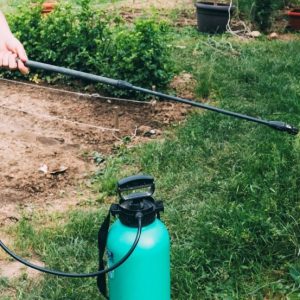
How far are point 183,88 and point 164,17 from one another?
134 inches

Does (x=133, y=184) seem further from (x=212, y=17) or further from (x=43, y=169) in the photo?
(x=212, y=17)

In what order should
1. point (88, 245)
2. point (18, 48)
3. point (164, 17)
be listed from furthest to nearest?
1. point (164, 17)
2. point (88, 245)
3. point (18, 48)

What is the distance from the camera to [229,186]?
11.9ft

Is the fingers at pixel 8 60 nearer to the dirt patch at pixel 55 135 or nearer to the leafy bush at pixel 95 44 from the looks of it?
the dirt patch at pixel 55 135

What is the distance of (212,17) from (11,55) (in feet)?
18.2

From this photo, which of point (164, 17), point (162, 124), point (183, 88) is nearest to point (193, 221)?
point (162, 124)

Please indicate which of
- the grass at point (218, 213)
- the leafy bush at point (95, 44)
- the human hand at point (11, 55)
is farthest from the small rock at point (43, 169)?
the human hand at point (11, 55)

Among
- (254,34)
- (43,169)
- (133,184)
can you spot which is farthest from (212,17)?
(133,184)

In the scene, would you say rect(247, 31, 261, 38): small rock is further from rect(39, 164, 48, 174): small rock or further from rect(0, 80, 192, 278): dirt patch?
rect(39, 164, 48, 174): small rock

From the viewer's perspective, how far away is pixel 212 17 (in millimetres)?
7844

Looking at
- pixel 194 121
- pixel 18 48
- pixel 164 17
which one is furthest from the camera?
pixel 164 17

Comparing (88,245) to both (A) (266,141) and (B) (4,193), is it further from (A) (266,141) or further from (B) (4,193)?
(A) (266,141)

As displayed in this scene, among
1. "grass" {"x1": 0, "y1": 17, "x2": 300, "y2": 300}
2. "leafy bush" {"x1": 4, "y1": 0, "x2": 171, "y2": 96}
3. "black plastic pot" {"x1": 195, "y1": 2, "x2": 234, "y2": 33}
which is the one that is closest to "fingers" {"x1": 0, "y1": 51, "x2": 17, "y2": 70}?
"grass" {"x1": 0, "y1": 17, "x2": 300, "y2": 300}

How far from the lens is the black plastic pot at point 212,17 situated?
7.85 meters
